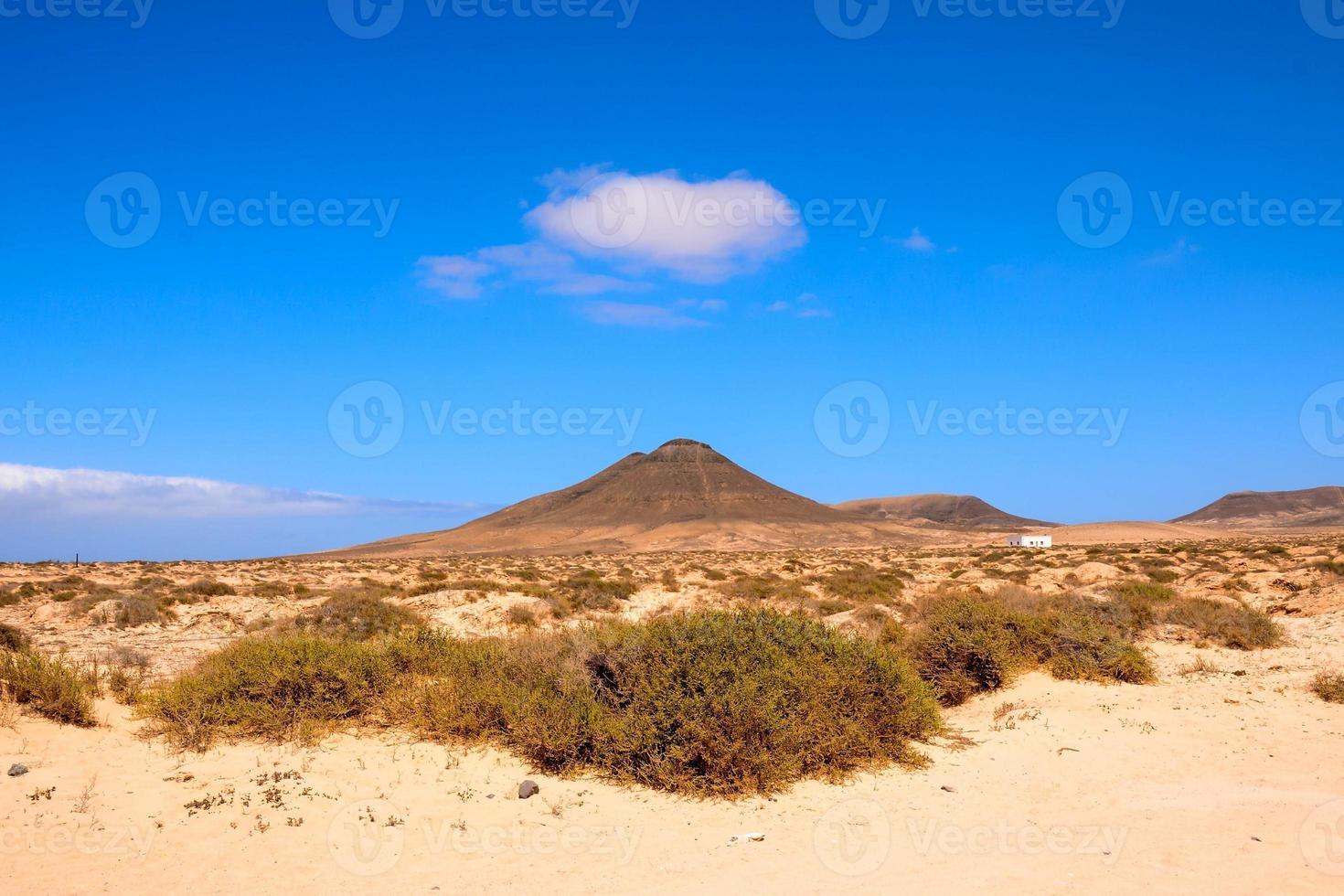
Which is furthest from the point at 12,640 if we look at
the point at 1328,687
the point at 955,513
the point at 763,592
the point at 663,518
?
the point at 955,513

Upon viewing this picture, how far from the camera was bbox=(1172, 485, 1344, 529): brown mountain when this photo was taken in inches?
5886

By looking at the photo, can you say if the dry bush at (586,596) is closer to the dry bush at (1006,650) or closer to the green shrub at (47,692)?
the dry bush at (1006,650)

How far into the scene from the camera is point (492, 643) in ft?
36.6

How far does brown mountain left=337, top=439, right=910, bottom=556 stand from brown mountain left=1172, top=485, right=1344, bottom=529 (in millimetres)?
81014

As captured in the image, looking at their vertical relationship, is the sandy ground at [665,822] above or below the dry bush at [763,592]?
below

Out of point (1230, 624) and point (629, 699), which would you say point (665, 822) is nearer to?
point (629, 699)

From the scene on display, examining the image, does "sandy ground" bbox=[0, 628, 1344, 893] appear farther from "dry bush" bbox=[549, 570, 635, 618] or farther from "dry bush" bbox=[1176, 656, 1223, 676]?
"dry bush" bbox=[549, 570, 635, 618]

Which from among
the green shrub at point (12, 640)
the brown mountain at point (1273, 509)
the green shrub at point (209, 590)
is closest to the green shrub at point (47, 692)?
the green shrub at point (12, 640)

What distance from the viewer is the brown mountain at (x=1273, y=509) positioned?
150 metres

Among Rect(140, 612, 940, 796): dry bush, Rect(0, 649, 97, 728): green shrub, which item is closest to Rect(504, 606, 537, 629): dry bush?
Rect(140, 612, 940, 796): dry bush

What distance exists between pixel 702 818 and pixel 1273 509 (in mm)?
193981

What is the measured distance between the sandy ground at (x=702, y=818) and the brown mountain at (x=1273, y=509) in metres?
164

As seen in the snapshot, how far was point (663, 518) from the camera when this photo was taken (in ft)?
378

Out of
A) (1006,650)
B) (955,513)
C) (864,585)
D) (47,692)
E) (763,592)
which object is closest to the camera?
(47,692)
